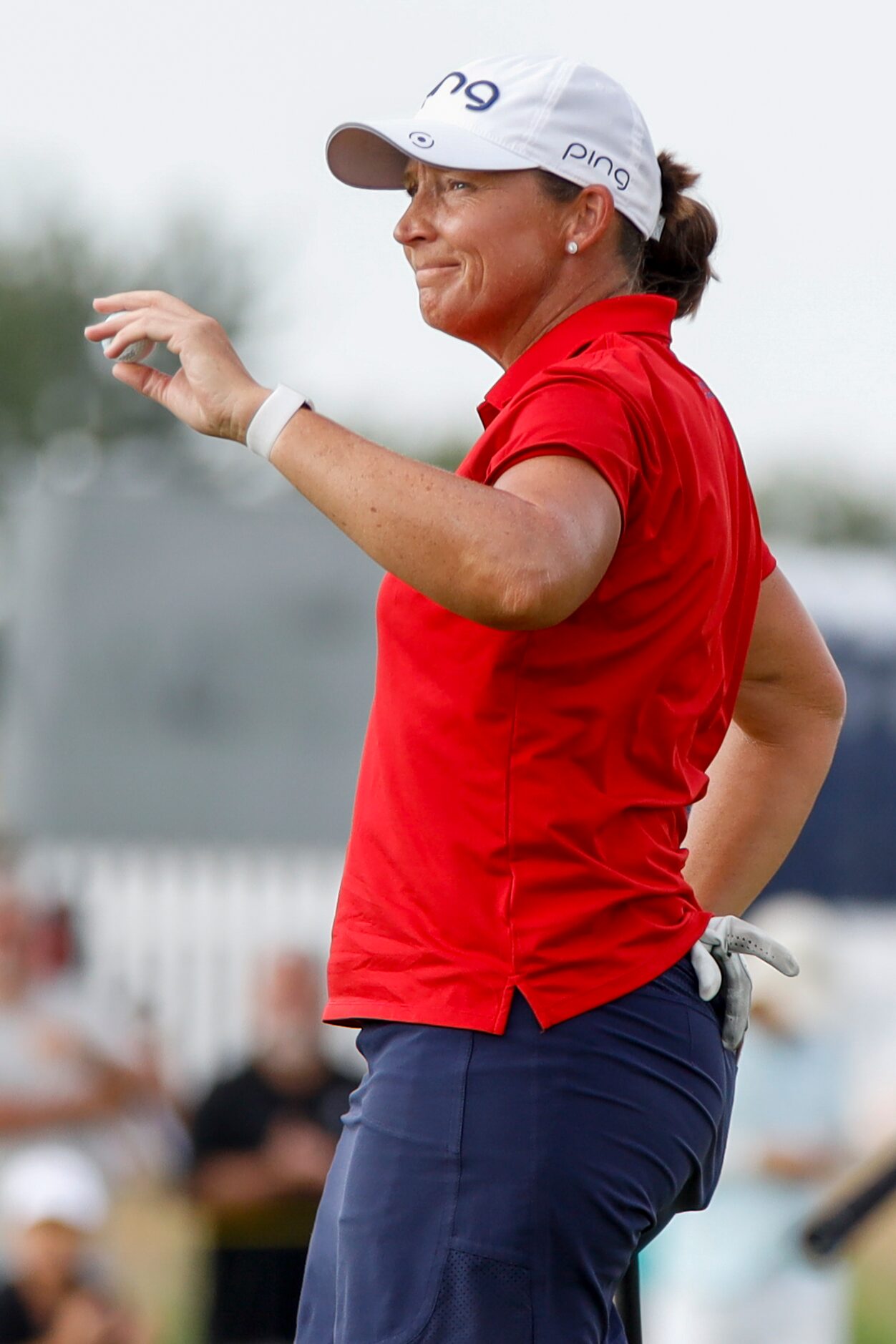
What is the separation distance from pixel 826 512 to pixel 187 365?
164 feet

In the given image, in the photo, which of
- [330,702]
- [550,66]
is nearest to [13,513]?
[330,702]

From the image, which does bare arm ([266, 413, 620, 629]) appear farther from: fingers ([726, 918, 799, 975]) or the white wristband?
fingers ([726, 918, 799, 975])

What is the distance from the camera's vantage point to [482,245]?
2.09m

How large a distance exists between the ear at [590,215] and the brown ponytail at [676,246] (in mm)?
96

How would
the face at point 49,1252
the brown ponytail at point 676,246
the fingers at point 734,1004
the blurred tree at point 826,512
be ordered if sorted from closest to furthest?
the fingers at point 734,1004
the brown ponytail at point 676,246
the face at point 49,1252
the blurred tree at point 826,512

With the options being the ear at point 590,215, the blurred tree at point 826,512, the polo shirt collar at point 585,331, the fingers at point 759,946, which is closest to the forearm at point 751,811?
the fingers at point 759,946

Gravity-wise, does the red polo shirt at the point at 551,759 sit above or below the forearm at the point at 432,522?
below

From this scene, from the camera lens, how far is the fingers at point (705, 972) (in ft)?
6.53

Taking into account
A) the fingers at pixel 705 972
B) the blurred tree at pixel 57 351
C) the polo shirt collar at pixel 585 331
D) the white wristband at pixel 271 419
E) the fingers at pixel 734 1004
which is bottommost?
the fingers at pixel 734 1004

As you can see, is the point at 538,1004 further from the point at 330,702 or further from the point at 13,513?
the point at 13,513

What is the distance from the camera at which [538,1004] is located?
1.85 m

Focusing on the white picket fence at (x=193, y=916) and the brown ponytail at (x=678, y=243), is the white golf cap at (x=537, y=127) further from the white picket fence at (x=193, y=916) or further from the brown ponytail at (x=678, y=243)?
the white picket fence at (x=193, y=916)

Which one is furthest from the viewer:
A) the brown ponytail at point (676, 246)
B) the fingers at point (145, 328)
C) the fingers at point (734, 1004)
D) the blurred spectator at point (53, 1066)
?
the blurred spectator at point (53, 1066)

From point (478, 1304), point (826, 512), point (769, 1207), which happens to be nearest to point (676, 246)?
point (478, 1304)
